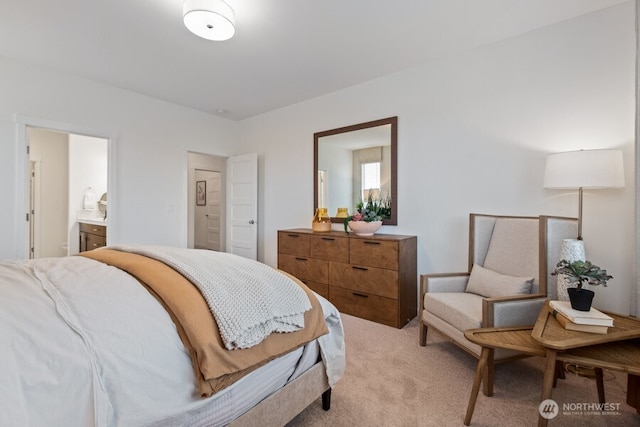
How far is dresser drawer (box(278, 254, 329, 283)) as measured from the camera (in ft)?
10.4

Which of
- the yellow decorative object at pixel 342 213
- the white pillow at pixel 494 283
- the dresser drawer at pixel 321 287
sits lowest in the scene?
the dresser drawer at pixel 321 287

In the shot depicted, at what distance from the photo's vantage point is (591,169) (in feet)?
6.00

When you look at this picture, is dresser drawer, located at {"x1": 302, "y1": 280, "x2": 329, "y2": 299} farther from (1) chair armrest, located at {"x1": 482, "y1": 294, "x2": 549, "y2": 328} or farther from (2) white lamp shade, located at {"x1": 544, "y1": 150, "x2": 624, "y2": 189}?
(2) white lamp shade, located at {"x1": 544, "y1": 150, "x2": 624, "y2": 189}

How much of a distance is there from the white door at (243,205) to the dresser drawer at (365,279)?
5.96ft

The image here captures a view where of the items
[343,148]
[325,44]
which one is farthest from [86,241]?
[325,44]

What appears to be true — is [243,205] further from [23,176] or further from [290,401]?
[290,401]

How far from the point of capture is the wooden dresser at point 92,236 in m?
A: 4.01

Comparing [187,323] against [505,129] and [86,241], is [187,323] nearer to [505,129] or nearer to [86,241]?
[505,129]

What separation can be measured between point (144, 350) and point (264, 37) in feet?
8.10

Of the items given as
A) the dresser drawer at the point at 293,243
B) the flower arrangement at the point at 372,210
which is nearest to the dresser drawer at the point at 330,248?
the dresser drawer at the point at 293,243

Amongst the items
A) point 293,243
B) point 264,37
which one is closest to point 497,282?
point 293,243

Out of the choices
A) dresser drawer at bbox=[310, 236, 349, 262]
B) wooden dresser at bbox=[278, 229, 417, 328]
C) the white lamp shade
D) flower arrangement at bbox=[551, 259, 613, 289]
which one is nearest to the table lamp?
the white lamp shade

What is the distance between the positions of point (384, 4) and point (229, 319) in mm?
2268

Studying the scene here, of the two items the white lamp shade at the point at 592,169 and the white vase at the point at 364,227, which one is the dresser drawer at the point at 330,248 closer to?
the white vase at the point at 364,227
